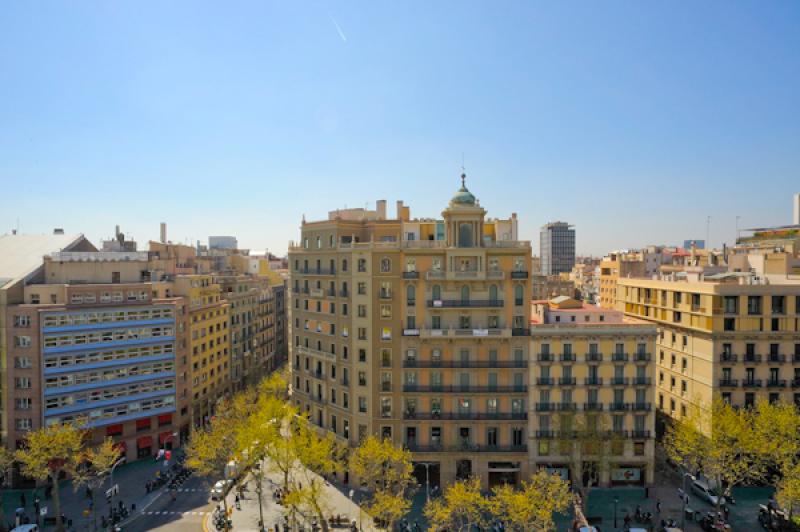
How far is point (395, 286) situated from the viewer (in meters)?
65.7

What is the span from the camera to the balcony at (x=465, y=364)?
64188mm

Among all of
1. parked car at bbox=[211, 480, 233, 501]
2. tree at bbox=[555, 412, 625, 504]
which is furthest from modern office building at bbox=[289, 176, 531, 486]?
parked car at bbox=[211, 480, 233, 501]

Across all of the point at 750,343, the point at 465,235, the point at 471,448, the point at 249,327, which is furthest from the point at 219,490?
the point at 750,343

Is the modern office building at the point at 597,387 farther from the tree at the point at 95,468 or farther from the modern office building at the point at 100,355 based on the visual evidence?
the modern office building at the point at 100,355

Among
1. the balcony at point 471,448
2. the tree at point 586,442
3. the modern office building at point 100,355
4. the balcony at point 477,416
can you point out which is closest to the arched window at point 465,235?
the balcony at point 477,416

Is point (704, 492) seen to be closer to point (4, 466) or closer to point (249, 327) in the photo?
point (4, 466)

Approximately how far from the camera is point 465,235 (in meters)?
65.5

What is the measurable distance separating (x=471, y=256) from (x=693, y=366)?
116ft

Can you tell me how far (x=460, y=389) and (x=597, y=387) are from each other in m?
17.5

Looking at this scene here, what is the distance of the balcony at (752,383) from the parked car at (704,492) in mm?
13949

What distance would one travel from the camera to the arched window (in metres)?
65.2

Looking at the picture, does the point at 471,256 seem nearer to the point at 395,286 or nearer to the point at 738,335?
the point at 395,286

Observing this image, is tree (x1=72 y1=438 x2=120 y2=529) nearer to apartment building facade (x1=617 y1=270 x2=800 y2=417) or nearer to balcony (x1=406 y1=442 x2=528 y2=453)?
balcony (x1=406 y1=442 x2=528 y2=453)

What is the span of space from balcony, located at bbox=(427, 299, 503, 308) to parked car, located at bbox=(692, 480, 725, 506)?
33611 millimetres
